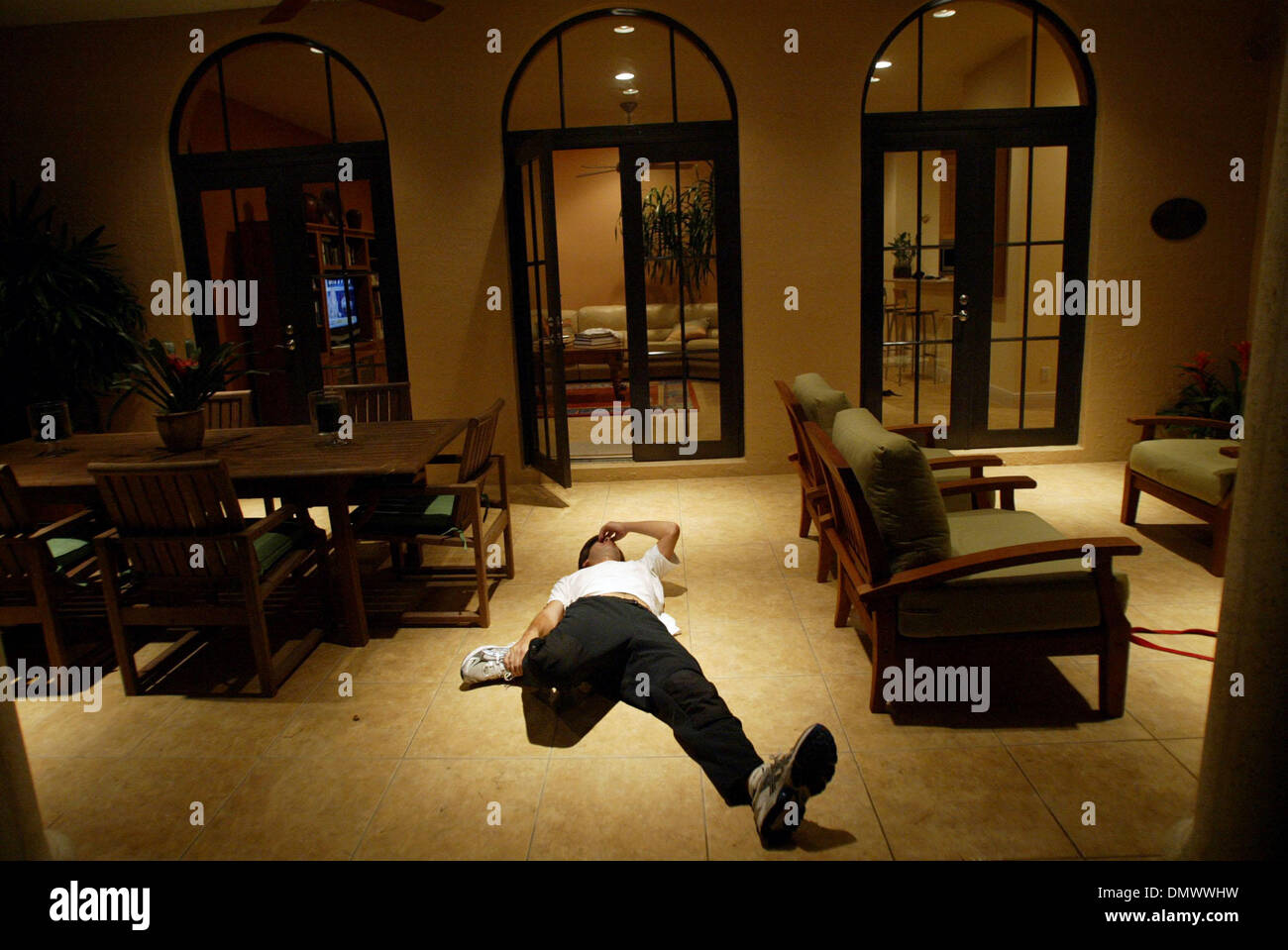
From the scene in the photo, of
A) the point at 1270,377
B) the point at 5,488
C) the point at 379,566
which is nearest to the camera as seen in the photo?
the point at 1270,377

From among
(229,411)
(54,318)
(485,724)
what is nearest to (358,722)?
(485,724)

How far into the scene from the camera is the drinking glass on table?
12.1 feet

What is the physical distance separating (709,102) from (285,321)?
5.27 m

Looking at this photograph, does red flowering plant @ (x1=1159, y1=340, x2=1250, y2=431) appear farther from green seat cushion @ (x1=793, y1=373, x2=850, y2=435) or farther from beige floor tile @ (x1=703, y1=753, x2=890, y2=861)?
beige floor tile @ (x1=703, y1=753, x2=890, y2=861)

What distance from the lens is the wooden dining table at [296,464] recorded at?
3135 mm

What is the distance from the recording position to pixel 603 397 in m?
9.05

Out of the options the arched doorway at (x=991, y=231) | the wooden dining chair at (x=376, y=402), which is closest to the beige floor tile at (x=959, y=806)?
the wooden dining chair at (x=376, y=402)

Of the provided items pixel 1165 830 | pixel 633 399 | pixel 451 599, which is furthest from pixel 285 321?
pixel 1165 830

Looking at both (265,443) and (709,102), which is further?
(709,102)

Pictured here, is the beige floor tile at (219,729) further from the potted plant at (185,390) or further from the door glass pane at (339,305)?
the door glass pane at (339,305)

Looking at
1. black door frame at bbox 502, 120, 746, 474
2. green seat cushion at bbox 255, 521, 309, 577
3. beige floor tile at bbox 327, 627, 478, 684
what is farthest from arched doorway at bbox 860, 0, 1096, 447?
green seat cushion at bbox 255, 521, 309, 577
